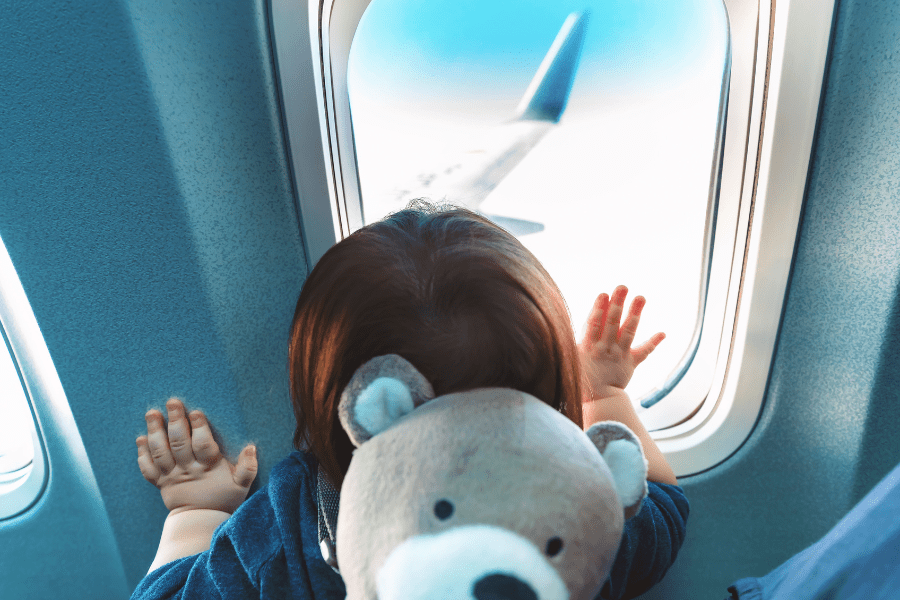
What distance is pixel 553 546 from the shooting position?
1.17 ft

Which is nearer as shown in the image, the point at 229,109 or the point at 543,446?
the point at 543,446

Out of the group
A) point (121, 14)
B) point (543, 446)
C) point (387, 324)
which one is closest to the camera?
point (543, 446)

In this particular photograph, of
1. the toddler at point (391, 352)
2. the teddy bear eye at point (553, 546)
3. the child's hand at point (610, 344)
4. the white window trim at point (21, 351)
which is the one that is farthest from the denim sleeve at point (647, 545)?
the white window trim at point (21, 351)

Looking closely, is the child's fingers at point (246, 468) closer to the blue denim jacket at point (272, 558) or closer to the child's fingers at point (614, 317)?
the blue denim jacket at point (272, 558)

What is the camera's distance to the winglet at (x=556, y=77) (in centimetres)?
88

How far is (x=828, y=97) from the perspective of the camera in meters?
0.83

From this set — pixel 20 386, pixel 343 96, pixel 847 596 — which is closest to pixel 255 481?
pixel 20 386

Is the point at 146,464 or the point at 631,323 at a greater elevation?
the point at 631,323

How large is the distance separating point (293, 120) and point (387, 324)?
1.62 feet

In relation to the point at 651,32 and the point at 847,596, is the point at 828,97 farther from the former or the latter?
the point at 847,596

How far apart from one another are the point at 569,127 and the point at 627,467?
28.6 inches

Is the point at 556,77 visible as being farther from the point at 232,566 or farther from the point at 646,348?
the point at 232,566

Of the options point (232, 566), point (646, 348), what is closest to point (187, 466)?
point (232, 566)

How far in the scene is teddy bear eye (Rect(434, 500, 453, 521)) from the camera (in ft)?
1.16
